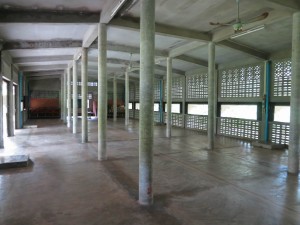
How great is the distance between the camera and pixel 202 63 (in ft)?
44.0

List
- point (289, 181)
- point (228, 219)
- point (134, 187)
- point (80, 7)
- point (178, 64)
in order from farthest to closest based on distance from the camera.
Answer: point (178, 64), point (80, 7), point (289, 181), point (134, 187), point (228, 219)

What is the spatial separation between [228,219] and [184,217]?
2.27ft

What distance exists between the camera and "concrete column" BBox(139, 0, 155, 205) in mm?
4250

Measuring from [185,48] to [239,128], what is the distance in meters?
5.08

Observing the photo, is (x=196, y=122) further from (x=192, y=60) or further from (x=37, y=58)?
(x=37, y=58)

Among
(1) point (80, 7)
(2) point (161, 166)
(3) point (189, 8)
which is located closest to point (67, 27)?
(1) point (80, 7)

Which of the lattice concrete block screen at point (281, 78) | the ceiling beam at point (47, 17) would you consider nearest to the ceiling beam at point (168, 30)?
the ceiling beam at point (47, 17)

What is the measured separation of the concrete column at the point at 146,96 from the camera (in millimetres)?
4250

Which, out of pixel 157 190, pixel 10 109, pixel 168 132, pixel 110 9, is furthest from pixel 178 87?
pixel 157 190

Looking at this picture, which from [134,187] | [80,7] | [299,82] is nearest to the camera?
[134,187]

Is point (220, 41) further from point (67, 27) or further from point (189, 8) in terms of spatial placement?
point (67, 27)

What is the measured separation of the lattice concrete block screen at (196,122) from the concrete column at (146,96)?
10818mm

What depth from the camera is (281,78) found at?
10.1 m

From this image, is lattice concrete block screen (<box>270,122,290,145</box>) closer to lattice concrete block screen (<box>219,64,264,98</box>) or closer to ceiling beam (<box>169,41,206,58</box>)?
lattice concrete block screen (<box>219,64,264,98</box>)
